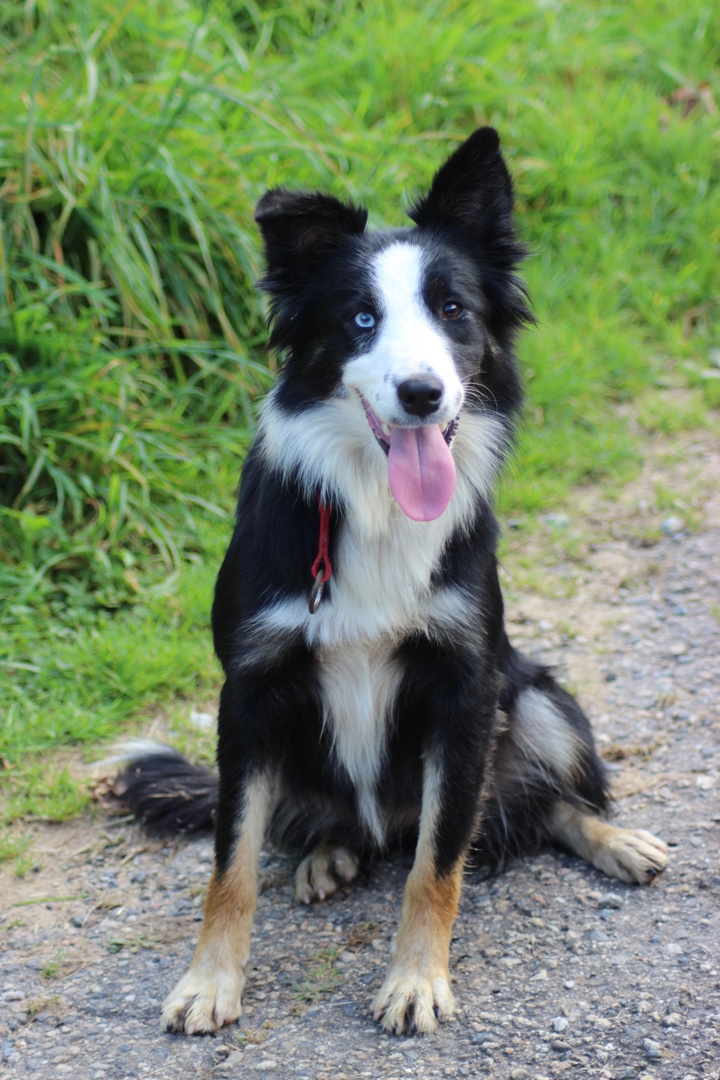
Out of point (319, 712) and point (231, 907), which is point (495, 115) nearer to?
point (319, 712)

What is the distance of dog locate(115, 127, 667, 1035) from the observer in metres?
2.23

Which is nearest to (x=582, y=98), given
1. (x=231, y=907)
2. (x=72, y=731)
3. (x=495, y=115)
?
(x=495, y=115)

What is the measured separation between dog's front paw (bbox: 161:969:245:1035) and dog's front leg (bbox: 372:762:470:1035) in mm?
319

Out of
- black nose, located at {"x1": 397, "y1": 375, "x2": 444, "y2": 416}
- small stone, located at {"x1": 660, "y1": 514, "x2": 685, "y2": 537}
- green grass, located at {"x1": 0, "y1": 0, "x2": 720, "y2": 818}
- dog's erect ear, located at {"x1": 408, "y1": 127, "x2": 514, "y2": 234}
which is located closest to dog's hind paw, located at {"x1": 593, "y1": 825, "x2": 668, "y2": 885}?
green grass, located at {"x1": 0, "y1": 0, "x2": 720, "y2": 818}

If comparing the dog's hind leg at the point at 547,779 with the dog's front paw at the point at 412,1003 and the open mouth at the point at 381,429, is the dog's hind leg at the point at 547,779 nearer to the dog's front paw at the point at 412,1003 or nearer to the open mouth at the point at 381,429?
the dog's front paw at the point at 412,1003

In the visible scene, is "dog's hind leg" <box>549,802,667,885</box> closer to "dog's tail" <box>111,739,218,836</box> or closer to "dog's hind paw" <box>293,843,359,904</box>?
"dog's hind paw" <box>293,843,359,904</box>

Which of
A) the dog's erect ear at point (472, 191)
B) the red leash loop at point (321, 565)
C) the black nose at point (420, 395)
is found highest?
the dog's erect ear at point (472, 191)

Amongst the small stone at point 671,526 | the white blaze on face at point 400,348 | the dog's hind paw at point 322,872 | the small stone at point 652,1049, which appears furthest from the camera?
the small stone at point 671,526

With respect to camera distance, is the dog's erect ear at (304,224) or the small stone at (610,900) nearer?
the dog's erect ear at (304,224)

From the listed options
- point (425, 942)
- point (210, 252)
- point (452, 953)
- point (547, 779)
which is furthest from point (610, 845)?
point (210, 252)

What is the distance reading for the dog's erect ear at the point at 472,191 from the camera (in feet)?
7.84

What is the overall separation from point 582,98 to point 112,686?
470cm

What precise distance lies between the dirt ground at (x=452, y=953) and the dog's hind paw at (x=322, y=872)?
0.04 meters

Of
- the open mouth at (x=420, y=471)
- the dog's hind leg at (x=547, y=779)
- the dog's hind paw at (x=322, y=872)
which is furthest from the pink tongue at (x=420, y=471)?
the dog's hind paw at (x=322, y=872)
